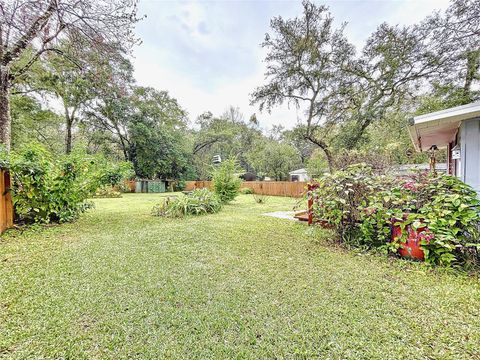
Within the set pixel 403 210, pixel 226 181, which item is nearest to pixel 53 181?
pixel 226 181

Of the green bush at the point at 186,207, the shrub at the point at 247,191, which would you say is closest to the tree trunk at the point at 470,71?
the green bush at the point at 186,207

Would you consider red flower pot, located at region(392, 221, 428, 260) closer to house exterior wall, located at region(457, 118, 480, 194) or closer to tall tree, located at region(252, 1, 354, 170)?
house exterior wall, located at region(457, 118, 480, 194)

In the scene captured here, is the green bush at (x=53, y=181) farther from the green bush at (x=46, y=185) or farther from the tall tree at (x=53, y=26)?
the tall tree at (x=53, y=26)

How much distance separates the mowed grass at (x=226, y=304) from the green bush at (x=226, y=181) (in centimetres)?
577

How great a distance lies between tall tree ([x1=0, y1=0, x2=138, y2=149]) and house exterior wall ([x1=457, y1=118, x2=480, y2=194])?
24.6 feet

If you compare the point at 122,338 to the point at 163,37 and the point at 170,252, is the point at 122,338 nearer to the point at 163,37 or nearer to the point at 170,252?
the point at 170,252

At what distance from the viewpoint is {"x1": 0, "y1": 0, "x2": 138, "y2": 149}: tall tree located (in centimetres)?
485

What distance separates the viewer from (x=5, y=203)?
4.21m

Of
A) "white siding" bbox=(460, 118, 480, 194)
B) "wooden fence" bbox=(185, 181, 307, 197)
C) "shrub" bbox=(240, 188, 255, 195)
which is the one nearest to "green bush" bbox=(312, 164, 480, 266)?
"white siding" bbox=(460, 118, 480, 194)

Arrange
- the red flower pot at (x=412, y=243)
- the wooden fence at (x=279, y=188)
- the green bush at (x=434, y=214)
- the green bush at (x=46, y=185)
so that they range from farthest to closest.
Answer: the wooden fence at (x=279, y=188) → the green bush at (x=46, y=185) → the red flower pot at (x=412, y=243) → the green bush at (x=434, y=214)

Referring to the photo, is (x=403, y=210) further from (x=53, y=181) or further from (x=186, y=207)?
(x=53, y=181)

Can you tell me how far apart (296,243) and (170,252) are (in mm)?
2271

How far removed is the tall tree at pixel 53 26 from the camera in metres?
4.85

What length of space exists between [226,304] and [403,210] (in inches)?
121
